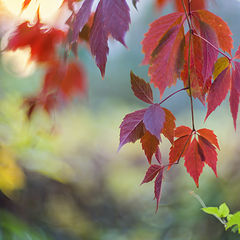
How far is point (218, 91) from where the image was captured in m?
0.40

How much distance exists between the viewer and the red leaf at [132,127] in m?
0.39

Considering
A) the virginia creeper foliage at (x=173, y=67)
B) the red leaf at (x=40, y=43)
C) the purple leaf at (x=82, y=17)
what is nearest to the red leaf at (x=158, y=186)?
the virginia creeper foliage at (x=173, y=67)

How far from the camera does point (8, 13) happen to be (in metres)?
1.28

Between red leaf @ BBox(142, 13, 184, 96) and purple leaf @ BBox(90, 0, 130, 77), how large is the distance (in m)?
0.08

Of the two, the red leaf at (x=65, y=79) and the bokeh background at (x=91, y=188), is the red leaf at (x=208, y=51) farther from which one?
the bokeh background at (x=91, y=188)

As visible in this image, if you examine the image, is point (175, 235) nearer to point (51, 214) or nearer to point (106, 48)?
point (51, 214)

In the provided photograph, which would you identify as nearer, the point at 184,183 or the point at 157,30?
the point at 157,30

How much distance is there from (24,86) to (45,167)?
1154 mm

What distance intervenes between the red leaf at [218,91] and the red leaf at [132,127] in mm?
89

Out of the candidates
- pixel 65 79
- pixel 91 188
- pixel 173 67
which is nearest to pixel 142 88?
pixel 173 67

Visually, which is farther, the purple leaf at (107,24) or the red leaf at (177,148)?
the red leaf at (177,148)

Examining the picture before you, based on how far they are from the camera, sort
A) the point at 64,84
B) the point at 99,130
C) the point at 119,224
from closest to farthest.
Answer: the point at 64,84 < the point at 119,224 < the point at 99,130

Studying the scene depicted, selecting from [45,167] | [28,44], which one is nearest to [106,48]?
[28,44]

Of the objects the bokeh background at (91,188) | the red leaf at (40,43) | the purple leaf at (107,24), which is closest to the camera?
the purple leaf at (107,24)
